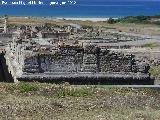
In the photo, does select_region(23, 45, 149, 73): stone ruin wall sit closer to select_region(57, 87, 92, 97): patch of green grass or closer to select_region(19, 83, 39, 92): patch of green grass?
select_region(19, 83, 39, 92): patch of green grass

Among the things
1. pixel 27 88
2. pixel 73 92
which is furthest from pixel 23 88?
pixel 73 92

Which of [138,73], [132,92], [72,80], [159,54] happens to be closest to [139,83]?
[138,73]

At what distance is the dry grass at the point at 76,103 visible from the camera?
1747cm

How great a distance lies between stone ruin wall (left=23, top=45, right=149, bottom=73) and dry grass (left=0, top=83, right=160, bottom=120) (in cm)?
595

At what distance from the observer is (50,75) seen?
2653 cm

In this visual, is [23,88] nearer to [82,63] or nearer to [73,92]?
[73,92]

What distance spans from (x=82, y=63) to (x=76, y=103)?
32.9ft

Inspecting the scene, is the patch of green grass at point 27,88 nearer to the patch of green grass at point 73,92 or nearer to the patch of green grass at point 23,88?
the patch of green grass at point 23,88

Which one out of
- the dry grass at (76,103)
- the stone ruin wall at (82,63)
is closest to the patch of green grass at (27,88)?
the dry grass at (76,103)

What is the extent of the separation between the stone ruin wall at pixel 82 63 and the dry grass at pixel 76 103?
5.95m

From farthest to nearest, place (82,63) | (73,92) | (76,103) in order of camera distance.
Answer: (82,63) < (73,92) < (76,103)

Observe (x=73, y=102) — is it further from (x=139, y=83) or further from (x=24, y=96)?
(x=139, y=83)

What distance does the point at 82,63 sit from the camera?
29031mm

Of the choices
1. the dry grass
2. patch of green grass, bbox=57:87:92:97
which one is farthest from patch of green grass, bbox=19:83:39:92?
patch of green grass, bbox=57:87:92:97
